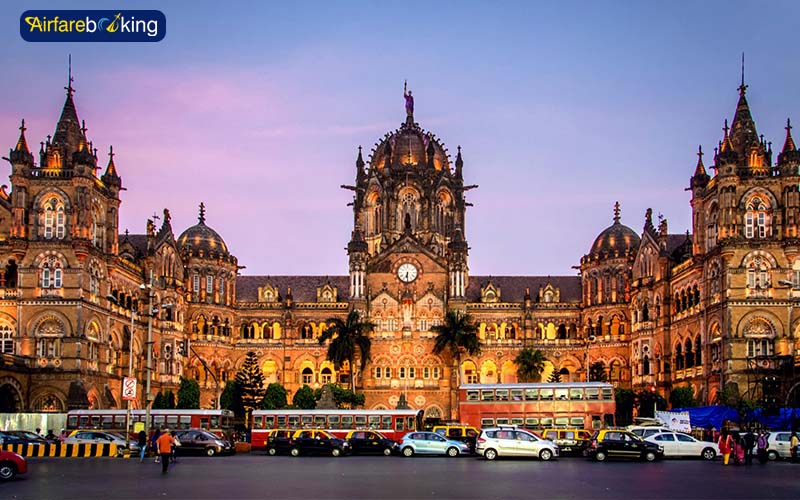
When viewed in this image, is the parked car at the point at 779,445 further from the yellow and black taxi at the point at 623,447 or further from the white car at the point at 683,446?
the yellow and black taxi at the point at 623,447

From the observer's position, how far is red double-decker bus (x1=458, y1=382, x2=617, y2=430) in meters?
69.1

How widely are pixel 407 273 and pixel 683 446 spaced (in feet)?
188

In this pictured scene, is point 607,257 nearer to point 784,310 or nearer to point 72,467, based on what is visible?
point 784,310

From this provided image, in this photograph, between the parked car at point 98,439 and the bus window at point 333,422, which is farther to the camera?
the bus window at point 333,422

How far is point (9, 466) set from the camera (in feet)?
125

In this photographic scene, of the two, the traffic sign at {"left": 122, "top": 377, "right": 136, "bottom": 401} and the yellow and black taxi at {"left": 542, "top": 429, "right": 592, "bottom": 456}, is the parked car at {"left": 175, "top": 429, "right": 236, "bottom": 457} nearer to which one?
the traffic sign at {"left": 122, "top": 377, "right": 136, "bottom": 401}

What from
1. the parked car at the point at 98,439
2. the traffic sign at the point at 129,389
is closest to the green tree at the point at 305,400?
the parked car at the point at 98,439

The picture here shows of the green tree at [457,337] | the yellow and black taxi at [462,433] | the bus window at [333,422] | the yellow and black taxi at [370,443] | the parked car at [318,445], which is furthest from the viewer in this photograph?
the green tree at [457,337]

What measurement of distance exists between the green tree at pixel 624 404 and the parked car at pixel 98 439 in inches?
1766

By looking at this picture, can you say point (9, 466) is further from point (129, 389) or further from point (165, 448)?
point (129, 389)

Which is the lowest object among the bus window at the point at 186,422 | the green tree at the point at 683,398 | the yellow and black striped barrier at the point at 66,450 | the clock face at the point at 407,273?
the yellow and black striped barrier at the point at 66,450

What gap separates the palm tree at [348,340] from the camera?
342 ft

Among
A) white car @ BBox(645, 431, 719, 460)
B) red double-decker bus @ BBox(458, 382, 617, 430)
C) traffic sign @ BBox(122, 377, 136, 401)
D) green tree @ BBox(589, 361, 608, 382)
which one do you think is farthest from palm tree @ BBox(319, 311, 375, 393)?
white car @ BBox(645, 431, 719, 460)

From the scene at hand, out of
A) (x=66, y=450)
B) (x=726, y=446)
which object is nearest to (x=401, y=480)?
(x=726, y=446)
